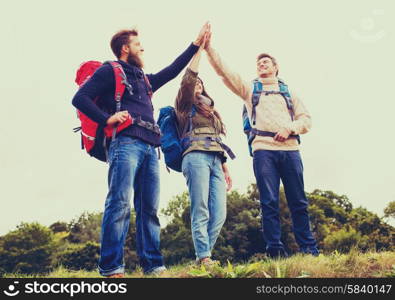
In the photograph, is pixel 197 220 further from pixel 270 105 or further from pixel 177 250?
pixel 177 250

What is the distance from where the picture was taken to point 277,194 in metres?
6.04

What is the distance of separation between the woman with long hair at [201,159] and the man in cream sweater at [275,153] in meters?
0.45

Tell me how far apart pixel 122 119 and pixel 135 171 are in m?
0.53

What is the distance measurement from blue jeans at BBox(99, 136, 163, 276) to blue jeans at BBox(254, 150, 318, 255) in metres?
1.46

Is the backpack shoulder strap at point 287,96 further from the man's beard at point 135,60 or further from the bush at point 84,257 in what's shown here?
the bush at point 84,257

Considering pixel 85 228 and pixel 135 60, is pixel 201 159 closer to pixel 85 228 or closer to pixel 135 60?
pixel 135 60

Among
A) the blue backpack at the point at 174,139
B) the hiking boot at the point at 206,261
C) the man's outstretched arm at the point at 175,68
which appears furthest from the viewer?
the blue backpack at the point at 174,139

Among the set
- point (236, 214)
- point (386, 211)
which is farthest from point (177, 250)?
Answer: point (386, 211)

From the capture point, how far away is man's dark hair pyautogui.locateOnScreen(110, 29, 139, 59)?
17.9ft

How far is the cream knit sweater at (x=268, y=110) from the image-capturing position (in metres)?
6.20

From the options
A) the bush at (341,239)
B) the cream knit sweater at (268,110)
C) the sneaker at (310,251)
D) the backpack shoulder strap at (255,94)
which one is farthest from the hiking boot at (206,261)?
the bush at (341,239)

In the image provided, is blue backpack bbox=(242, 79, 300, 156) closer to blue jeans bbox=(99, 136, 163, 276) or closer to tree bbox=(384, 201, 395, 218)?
blue jeans bbox=(99, 136, 163, 276)

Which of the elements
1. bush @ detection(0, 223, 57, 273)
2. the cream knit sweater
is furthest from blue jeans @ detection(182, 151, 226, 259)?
bush @ detection(0, 223, 57, 273)

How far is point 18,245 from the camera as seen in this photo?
35875mm
